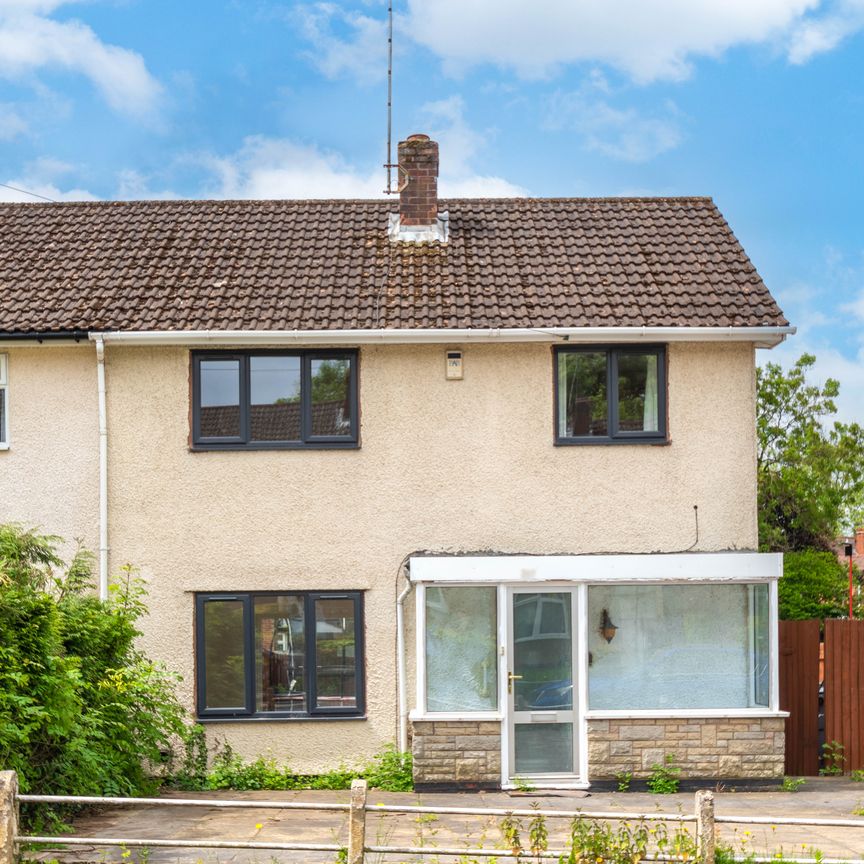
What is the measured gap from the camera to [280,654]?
13703 millimetres

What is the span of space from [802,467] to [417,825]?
22.0 m

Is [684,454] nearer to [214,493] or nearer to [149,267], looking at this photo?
[214,493]

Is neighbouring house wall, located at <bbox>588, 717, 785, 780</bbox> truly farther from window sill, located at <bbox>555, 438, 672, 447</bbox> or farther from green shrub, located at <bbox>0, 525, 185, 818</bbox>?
green shrub, located at <bbox>0, 525, 185, 818</bbox>

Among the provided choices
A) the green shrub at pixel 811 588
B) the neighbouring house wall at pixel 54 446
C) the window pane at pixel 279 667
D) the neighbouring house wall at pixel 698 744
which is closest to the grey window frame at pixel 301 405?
the neighbouring house wall at pixel 54 446

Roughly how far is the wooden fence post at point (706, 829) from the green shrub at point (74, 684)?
547cm

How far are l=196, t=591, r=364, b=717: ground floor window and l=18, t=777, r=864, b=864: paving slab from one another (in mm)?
1017

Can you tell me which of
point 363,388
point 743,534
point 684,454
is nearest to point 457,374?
point 363,388

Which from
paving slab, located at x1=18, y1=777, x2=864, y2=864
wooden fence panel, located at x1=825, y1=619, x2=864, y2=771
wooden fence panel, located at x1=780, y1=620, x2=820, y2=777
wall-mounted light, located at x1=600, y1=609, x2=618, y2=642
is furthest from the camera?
wooden fence panel, located at x1=780, y1=620, x2=820, y2=777

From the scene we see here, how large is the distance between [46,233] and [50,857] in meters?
8.90

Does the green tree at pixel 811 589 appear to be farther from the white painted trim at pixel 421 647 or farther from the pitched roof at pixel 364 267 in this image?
the white painted trim at pixel 421 647

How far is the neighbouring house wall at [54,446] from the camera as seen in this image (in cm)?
1387

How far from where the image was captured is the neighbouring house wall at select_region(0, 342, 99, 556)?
13.9 meters

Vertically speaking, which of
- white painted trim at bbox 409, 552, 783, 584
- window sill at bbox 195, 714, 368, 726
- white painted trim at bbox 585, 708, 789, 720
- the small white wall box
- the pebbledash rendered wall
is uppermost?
the small white wall box

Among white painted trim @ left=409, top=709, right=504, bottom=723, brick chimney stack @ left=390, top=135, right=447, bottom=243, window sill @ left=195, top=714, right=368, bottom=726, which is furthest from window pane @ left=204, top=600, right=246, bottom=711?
brick chimney stack @ left=390, top=135, right=447, bottom=243
